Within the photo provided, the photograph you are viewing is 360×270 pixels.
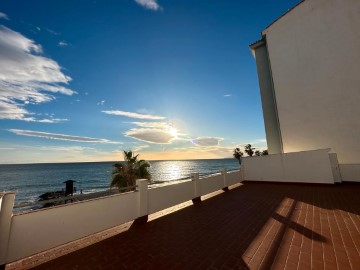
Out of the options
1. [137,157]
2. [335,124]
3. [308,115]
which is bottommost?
[137,157]

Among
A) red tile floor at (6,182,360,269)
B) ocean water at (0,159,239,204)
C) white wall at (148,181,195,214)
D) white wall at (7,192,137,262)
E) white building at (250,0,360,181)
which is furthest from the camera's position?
ocean water at (0,159,239,204)

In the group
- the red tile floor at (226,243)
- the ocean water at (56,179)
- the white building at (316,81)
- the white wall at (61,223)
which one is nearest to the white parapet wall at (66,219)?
the white wall at (61,223)

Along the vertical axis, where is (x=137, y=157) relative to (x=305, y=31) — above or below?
A: below

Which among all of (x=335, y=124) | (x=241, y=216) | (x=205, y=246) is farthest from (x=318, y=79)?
(x=205, y=246)

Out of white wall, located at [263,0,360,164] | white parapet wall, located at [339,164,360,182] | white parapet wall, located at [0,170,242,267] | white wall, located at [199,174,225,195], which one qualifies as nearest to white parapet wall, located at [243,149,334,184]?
white parapet wall, located at [339,164,360,182]

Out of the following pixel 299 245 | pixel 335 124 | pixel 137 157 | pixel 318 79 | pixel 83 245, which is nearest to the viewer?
pixel 299 245

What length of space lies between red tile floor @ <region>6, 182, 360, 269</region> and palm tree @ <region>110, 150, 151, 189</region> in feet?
33.2

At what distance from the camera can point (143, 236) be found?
4.86 metres

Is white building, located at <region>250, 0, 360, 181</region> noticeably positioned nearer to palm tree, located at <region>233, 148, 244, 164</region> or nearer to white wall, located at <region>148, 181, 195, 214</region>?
white wall, located at <region>148, 181, 195, 214</region>

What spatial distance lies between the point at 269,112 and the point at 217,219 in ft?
51.0

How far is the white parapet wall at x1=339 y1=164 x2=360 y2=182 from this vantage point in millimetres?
12047

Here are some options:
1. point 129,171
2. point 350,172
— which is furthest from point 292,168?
point 129,171

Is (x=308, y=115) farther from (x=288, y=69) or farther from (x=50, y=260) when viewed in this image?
(x=50, y=260)

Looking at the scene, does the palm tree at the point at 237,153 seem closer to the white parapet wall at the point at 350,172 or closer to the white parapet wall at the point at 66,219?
the white parapet wall at the point at 350,172
